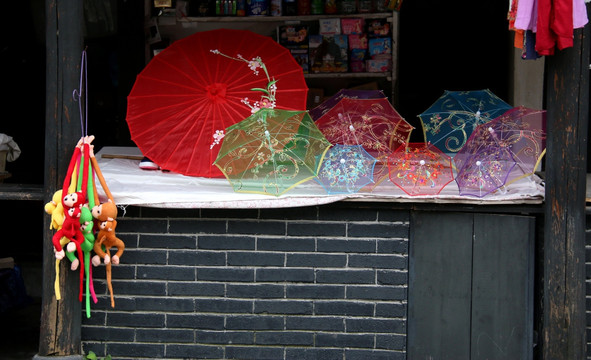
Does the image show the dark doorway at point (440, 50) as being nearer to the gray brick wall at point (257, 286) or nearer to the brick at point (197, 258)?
the gray brick wall at point (257, 286)

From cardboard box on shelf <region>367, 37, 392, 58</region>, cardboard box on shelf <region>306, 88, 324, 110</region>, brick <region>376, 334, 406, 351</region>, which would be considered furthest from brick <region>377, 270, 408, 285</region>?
cardboard box on shelf <region>367, 37, 392, 58</region>

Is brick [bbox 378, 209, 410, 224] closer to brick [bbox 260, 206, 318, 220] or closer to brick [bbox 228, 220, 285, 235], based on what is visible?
brick [bbox 260, 206, 318, 220]

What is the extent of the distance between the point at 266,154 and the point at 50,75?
1.44 m

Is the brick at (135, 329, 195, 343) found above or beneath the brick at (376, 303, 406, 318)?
beneath

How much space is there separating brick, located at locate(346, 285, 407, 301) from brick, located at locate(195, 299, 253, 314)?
66 centimetres

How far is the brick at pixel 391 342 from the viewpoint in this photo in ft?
15.4

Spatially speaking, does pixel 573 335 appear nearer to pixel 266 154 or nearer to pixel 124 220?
pixel 266 154

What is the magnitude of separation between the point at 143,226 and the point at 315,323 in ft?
4.23

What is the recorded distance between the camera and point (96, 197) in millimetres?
4340

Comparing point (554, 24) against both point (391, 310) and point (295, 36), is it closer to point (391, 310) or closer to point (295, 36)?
point (391, 310)

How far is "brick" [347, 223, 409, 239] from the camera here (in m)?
4.64

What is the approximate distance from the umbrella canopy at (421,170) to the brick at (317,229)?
18.2 inches

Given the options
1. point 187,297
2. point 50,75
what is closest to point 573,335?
point 187,297

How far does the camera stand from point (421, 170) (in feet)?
15.3
